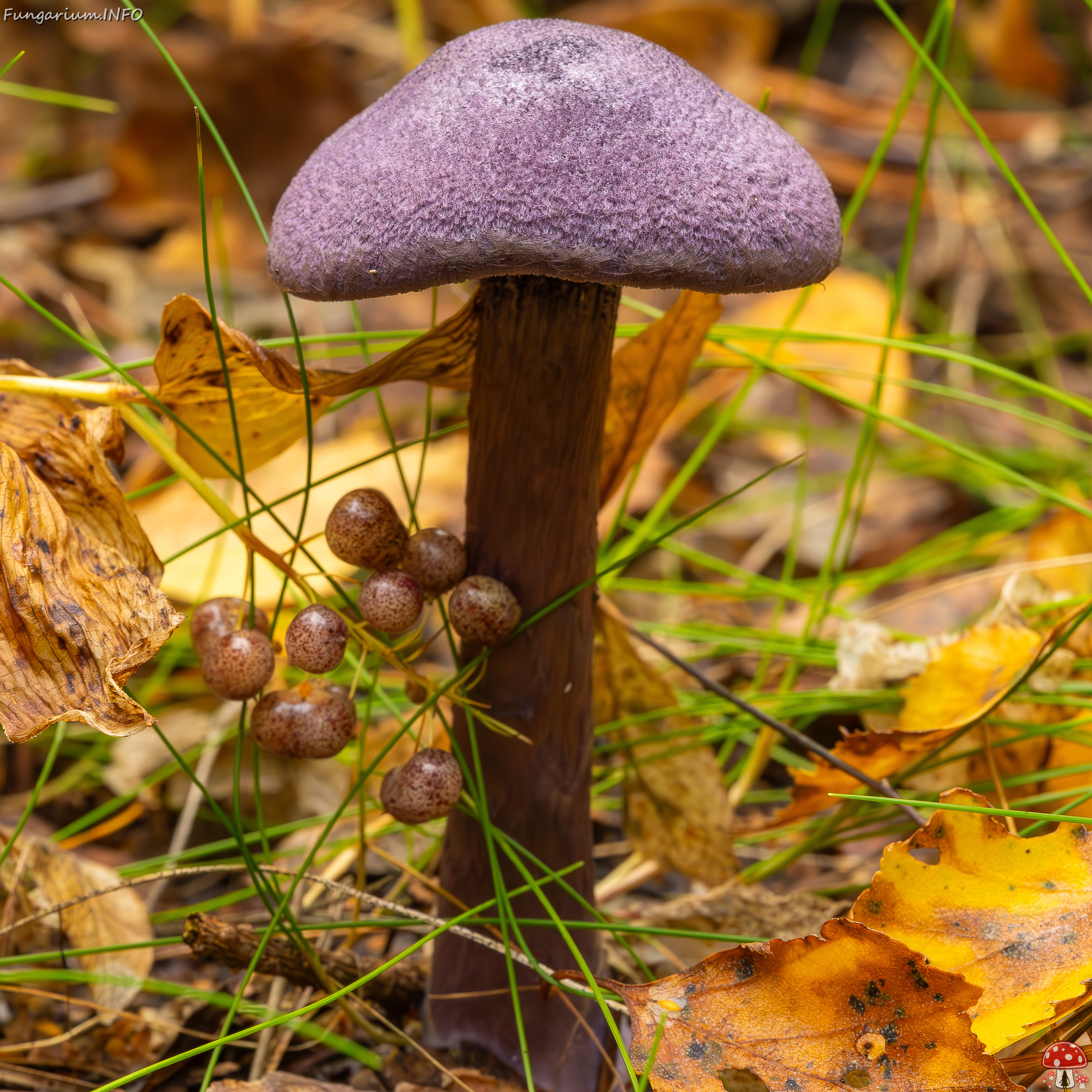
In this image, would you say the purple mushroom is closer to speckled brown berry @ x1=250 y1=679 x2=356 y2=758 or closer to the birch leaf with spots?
speckled brown berry @ x1=250 y1=679 x2=356 y2=758

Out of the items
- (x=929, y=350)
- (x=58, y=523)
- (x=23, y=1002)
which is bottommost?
(x=23, y=1002)

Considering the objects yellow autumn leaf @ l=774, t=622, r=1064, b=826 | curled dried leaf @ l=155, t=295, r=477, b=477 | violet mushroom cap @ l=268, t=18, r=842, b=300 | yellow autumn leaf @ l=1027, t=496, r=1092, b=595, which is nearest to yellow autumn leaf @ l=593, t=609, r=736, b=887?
yellow autumn leaf @ l=774, t=622, r=1064, b=826

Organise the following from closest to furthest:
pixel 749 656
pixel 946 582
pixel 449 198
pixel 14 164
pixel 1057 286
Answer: pixel 449 198, pixel 946 582, pixel 749 656, pixel 1057 286, pixel 14 164

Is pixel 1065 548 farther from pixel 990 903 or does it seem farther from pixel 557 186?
pixel 557 186

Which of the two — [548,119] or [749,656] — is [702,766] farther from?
[548,119]

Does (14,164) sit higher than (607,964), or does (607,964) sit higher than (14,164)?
(14,164)

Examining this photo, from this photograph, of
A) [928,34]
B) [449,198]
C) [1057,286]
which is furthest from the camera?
[1057,286]

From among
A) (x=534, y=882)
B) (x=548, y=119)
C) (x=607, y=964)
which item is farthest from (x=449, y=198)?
(x=607, y=964)
